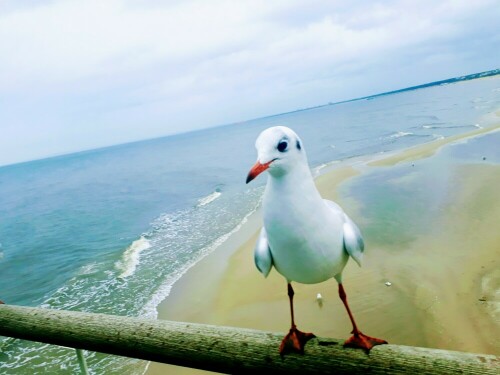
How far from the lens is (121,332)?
1924 millimetres

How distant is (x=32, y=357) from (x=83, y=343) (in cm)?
767

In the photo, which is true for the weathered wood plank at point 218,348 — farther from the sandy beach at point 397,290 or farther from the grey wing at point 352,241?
the sandy beach at point 397,290

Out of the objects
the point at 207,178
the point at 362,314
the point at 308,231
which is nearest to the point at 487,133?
the point at 207,178

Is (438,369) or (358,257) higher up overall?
(358,257)

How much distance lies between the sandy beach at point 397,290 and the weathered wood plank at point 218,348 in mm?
5285

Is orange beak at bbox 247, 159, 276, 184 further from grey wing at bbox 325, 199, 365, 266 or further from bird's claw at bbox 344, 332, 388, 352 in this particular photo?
bird's claw at bbox 344, 332, 388, 352

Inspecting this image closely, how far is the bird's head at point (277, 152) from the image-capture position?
1.68 m

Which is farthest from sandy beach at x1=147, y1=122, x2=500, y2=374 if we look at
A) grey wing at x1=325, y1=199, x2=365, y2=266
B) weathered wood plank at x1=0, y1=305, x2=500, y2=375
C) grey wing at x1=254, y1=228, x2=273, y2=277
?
grey wing at x1=254, y1=228, x2=273, y2=277

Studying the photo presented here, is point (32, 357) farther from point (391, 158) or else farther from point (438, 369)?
point (391, 158)

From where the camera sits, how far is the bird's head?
5.53 ft

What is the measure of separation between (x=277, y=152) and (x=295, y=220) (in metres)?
0.29

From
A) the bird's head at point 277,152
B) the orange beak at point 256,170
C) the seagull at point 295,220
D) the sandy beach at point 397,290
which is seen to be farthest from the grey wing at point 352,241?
the sandy beach at point 397,290

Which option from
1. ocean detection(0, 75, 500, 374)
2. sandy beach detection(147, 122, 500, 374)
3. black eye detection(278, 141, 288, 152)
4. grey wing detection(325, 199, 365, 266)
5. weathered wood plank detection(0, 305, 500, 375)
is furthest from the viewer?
ocean detection(0, 75, 500, 374)

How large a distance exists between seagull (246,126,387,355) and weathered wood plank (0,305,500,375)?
80mm
